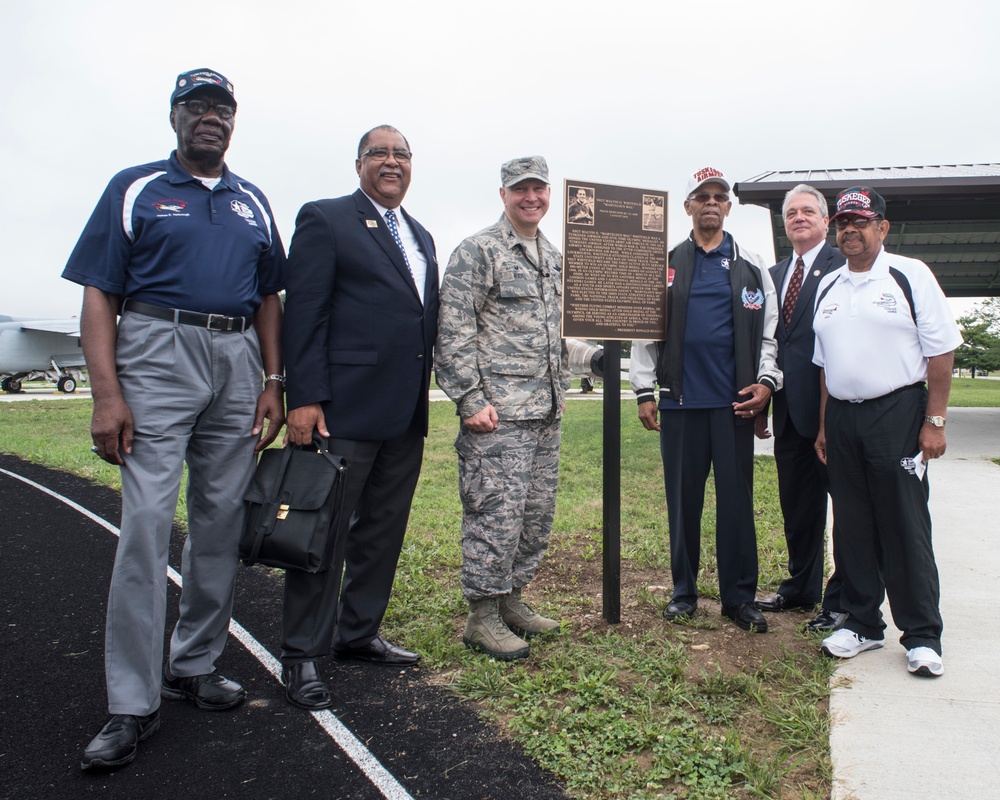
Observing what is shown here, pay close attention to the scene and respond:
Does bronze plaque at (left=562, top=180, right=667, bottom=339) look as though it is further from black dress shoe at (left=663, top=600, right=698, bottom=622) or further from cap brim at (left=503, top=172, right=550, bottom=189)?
black dress shoe at (left=663, top=600, right=698, bottom=622)

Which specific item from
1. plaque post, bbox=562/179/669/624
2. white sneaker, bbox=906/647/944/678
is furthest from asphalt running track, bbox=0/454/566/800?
white sneaker, bbox=906/647/944/678

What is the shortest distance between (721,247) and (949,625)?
2.32 m

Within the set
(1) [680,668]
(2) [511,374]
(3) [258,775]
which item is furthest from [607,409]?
(3) [258,775]

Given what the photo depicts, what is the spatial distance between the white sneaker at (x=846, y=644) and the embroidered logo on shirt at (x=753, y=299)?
169 cm

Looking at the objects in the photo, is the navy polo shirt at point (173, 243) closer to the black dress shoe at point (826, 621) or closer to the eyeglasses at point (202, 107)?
the eyeglasses at point (202, 107)

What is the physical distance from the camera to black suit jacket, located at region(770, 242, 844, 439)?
4.12m

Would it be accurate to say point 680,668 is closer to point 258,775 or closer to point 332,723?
point 332,723

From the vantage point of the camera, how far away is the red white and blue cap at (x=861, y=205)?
11.7ft

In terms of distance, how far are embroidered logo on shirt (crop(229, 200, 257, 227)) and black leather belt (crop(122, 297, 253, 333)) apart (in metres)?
0.43

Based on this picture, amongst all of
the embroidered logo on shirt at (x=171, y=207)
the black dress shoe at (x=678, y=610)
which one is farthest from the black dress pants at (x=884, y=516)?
the embroidered logo on shirt at (x=171, y=207)

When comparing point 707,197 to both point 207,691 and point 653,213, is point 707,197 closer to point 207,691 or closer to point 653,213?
point 653,213

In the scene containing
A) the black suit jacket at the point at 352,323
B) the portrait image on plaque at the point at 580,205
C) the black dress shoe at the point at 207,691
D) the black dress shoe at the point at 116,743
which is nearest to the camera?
the black dress shoe at the point at 116,743

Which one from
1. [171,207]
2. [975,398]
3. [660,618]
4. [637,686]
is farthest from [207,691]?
[975,398]

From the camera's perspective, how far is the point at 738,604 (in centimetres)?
411
